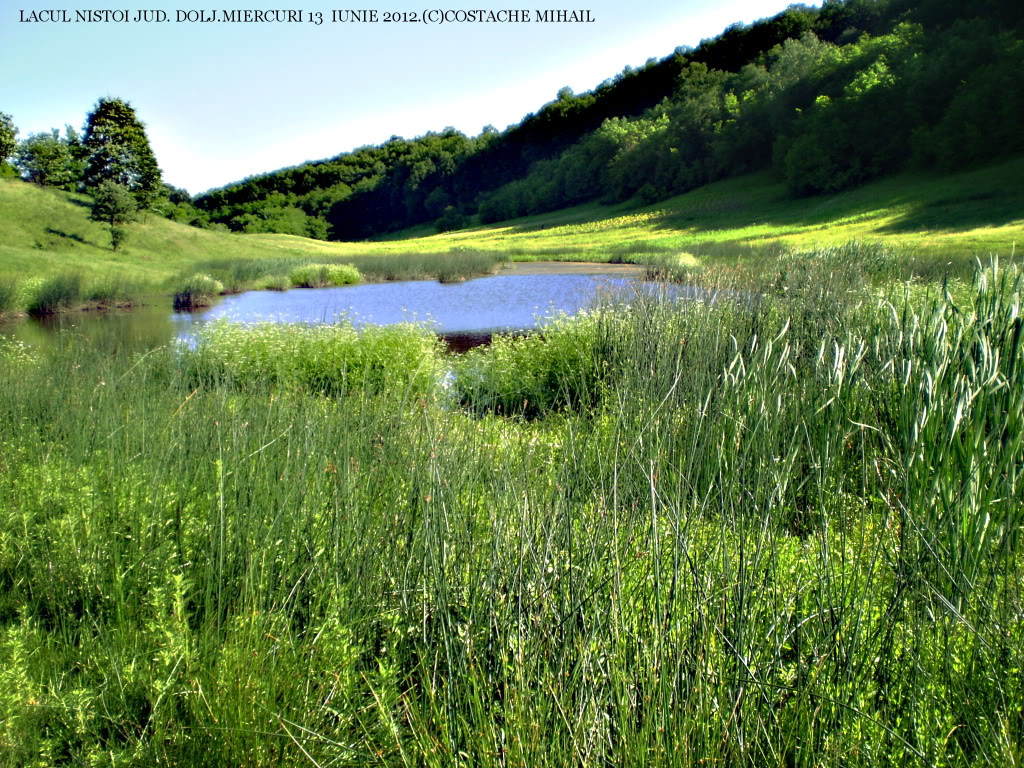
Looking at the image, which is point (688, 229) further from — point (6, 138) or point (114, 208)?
point (6, 138)

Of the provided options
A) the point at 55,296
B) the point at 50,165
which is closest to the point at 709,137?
the point at 50,165

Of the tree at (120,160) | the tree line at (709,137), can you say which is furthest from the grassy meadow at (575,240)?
the tree line at (709,137)

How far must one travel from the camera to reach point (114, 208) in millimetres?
29719

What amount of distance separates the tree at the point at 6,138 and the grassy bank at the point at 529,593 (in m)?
43.3

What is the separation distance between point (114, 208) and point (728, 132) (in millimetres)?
36400

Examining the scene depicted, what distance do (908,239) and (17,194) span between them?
35271 mm

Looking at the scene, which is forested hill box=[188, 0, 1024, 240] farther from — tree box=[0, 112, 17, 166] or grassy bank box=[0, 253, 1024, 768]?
grassy bank box=[0, 253, 1024, 768]

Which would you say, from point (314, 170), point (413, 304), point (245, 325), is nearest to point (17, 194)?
point (413, 304)

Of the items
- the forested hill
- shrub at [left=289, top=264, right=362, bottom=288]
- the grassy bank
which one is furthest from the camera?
the forested hill

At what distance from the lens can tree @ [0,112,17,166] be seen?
37031mm

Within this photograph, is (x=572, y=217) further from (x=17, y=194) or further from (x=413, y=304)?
(x=413, y=304)

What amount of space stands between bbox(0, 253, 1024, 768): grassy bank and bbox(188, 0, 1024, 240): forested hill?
3401cm

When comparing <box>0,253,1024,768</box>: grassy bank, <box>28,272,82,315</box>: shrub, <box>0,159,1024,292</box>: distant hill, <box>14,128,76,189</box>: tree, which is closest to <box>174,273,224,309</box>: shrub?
<box>0,159,1024,292</box>: distant hill

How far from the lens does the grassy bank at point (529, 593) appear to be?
1448mm
